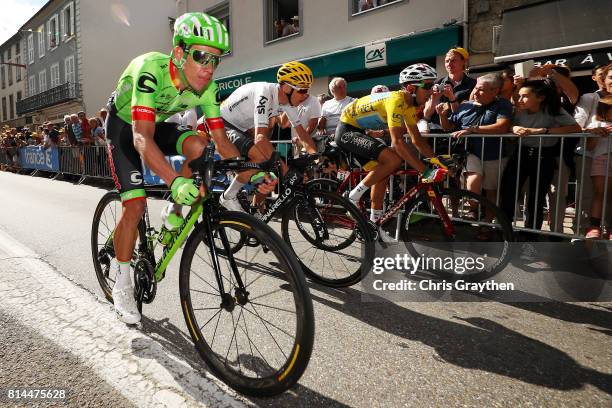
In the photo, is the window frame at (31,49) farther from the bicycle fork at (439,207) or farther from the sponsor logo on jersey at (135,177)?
the bicycle fork at (439,207)

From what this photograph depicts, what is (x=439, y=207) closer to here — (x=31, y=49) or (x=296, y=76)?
(x=296, y=76)

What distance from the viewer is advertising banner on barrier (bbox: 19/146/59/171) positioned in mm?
14750

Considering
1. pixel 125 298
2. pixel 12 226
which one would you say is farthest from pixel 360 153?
pixel 12 226

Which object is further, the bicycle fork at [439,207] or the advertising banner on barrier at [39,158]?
the advertising banner on barrier at [39,158]

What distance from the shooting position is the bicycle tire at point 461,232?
144 inches

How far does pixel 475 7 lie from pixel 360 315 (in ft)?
30.3

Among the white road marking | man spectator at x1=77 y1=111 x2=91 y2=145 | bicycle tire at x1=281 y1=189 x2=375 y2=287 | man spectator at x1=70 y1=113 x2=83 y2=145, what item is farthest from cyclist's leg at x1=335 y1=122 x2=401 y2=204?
man spectator at x1=70 y1=113 x2=83 y2=145

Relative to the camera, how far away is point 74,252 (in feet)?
15.2

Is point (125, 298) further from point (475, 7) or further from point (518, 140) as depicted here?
point (475, 7)

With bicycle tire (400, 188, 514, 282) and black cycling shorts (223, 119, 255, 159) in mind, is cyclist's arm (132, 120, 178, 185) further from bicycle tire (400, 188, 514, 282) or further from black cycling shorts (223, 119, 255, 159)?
bicycle tire (400, 188, 514, 282)

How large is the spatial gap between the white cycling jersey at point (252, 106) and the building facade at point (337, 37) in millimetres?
7430

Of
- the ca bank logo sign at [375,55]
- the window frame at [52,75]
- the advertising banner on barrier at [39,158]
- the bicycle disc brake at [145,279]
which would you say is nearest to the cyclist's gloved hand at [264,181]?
the bicycle disc brake at [145,279]

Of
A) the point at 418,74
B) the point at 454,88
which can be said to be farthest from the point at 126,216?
the point at 454,88

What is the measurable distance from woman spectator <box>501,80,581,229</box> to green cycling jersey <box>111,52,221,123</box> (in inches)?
138
